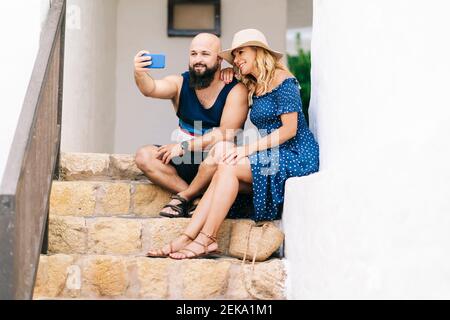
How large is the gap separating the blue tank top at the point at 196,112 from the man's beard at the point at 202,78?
0.19 ft

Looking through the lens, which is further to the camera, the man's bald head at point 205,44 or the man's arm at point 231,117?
the man's bald head at point 205,44

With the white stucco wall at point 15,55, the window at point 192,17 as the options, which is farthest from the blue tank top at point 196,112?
the window at point 192,17

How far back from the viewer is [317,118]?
4.08m

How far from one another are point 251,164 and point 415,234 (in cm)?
111

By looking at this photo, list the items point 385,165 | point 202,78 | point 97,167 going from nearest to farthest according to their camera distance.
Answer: point 385,165, point 202,78, point 97,167

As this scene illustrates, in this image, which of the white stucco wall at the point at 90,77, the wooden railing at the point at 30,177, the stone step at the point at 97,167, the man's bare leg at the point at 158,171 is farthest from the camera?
the white stucco wall at the point at 90,77

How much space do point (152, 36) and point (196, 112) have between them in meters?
2.65

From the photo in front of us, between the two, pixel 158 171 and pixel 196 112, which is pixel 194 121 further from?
pixel 158 171

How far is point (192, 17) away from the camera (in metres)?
7.06


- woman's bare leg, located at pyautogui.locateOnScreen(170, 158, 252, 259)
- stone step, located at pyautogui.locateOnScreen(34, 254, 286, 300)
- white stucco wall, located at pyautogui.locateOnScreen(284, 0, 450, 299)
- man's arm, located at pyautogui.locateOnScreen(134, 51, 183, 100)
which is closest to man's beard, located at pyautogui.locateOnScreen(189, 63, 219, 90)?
man's arm, located at pyautogui.locateOnScreen(134, 51, 183, 100)

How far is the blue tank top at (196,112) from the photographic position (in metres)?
4.57

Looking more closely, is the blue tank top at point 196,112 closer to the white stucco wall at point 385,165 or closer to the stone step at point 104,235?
the stone step at point 104,235

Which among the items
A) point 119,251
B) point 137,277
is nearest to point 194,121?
point 119,251
